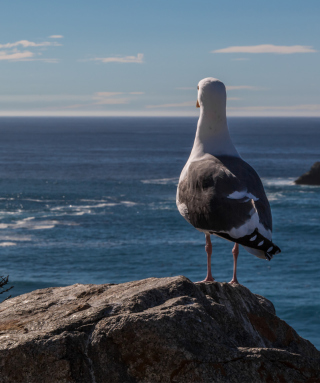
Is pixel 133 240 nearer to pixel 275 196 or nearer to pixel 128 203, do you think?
pixel 128 203

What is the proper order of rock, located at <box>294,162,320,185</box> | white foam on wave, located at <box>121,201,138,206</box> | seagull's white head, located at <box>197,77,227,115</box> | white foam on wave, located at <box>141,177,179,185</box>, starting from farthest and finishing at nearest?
white foam on wave, located at <box>141,177,179,185</box>, rock, located at <box>294,162,320,185</box>, white foam on wave, located at <box>121,201,138,206</box>, seagull's white head, located at <box>197,77,227,115</box>

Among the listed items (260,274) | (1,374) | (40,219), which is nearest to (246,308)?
(1,374)

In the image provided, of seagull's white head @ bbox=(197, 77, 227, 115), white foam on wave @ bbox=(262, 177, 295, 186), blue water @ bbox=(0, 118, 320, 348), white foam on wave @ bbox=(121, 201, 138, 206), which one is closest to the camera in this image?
seagull's white head @ bbox=(197, 77, 227, 115)

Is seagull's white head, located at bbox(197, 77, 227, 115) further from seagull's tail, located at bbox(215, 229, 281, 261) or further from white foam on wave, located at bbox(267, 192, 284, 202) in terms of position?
white foam on wave, located at bbox(267, 192, 284, 202)

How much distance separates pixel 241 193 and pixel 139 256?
254 feet

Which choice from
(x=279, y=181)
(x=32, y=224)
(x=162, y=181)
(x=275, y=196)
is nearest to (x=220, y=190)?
(x=32, y=224)

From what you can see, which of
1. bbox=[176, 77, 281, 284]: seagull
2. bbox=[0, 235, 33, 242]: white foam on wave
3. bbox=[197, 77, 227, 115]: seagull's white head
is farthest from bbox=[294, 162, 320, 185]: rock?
bbox=[197, 77, 227, 115]: seagull's white head

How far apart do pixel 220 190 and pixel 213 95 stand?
2.18 meters

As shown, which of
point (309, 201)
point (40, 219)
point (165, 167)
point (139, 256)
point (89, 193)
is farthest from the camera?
point (165, 167)

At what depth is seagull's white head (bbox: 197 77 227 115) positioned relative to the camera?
33.7 feet

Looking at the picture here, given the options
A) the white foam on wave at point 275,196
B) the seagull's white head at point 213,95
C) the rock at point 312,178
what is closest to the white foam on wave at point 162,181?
the white foam on wave at point 275,196

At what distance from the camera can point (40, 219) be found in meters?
101

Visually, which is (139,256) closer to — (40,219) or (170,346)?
(40,219)

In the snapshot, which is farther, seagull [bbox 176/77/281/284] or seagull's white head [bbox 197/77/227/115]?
seagull's white head [bbox 197/77/227/115]
